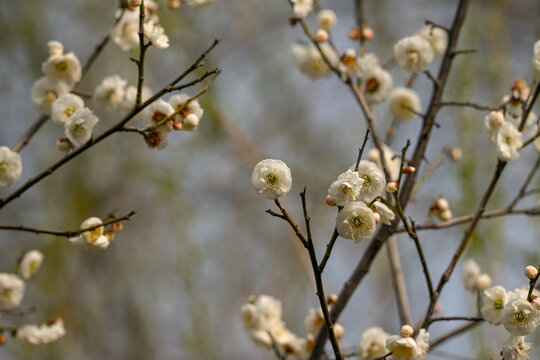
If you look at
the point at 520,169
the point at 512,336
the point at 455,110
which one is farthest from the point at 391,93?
the point at 520,169

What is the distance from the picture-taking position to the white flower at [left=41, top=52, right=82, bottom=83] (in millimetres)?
1580

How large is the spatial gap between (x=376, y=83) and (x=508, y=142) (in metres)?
0.54

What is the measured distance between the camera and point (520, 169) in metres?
2.78

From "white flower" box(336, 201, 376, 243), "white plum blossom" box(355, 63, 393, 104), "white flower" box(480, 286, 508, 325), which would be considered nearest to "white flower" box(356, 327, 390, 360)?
"white flower" box(480, 286, 508, 325)

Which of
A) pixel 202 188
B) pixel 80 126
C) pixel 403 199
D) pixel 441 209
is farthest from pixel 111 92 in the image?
pixel 202 188

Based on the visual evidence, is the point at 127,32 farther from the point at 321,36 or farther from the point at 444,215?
the point at 444,215

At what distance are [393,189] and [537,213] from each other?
0.59 meters

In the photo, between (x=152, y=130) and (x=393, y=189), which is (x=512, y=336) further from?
(x=152, y=130)

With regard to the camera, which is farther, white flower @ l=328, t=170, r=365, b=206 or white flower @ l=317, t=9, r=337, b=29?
white flower @ l=317, t=9, r=337, b=29

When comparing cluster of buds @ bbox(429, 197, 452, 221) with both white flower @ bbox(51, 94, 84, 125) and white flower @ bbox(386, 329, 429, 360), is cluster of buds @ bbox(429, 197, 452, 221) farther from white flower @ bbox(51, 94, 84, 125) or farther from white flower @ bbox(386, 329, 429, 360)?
white flower @ bbox(51, 94, 84, 125)

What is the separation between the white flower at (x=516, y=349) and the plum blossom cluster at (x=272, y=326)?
563 millimetres

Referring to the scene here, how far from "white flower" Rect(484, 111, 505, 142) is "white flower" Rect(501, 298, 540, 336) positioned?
1.42ft

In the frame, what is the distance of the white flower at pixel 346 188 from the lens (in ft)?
3.43

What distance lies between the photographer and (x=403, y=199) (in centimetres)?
151
